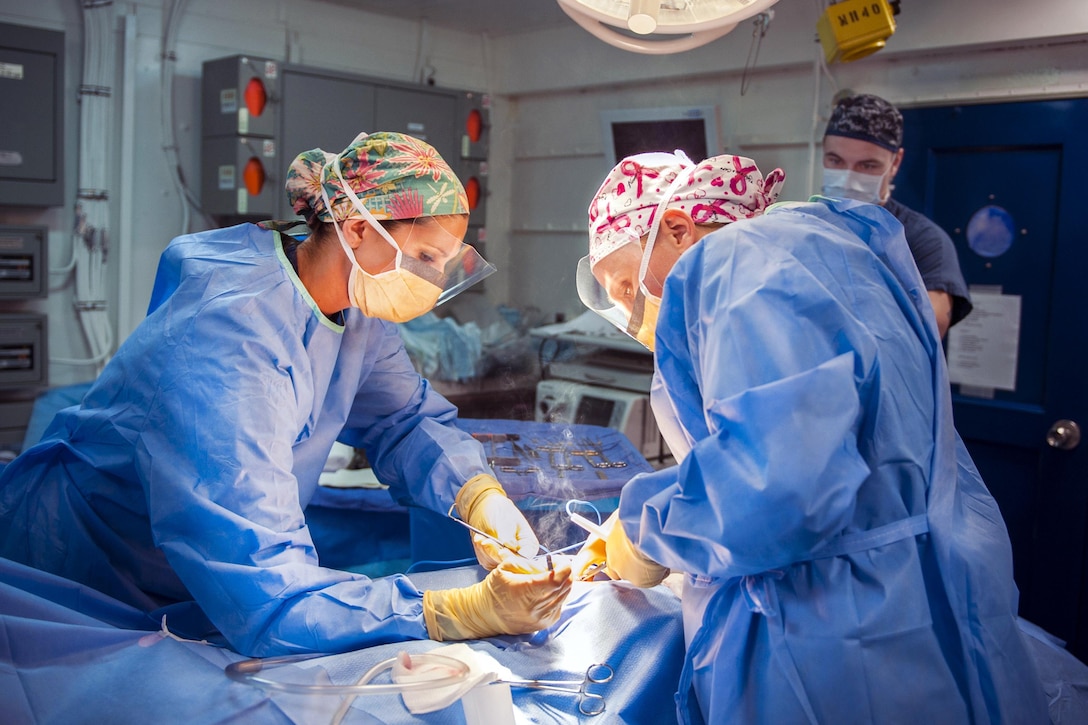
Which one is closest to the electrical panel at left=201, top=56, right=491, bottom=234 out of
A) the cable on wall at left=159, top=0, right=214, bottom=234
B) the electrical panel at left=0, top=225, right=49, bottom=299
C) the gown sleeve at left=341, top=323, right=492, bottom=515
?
the cable on wall at left=159, top=0, right=214, bottom=234

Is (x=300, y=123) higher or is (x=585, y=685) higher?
(x=300, y=123)

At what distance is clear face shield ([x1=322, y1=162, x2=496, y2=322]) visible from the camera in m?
1.67

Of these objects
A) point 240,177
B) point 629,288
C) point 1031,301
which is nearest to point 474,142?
point 240,177

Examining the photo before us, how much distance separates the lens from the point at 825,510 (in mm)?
1060

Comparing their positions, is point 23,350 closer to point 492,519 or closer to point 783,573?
point 492,519

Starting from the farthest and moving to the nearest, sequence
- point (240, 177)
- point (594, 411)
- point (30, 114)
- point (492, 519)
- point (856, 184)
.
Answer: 1. point (30, 114)
2. point (594, 411)
3. point (856, 184)
4. point (240, 177)
5. point (492, 519)

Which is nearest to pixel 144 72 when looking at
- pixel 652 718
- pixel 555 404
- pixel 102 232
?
pixel 102 232

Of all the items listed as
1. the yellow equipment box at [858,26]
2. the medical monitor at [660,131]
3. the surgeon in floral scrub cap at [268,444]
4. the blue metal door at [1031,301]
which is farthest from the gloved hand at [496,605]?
the blue metal door at [1031,301]

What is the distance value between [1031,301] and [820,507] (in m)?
2.46

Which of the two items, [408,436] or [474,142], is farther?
[474,142]

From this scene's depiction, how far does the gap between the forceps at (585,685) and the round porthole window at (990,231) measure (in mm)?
2423

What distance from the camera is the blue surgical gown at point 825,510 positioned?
42.1 inches

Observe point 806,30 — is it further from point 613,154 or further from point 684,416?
point 684,416

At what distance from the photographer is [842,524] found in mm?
1106
